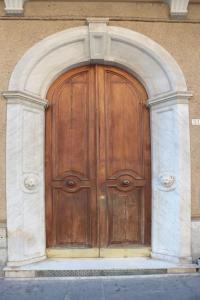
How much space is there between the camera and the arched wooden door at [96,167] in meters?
4.74

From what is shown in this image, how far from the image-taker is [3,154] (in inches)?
175

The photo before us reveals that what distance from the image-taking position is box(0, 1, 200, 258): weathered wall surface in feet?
14.9

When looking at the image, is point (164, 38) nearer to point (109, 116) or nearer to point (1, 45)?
point (109, 116)

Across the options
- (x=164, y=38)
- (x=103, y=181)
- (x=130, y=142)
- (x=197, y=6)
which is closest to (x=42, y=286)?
(x=103, y=181)

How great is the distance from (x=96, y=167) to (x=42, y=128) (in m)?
0.92

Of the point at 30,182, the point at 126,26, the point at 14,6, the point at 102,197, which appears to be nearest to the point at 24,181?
the point at 30,182

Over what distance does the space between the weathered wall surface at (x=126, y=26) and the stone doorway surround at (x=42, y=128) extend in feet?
0.36

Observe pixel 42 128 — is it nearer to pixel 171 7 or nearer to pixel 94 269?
pixel 94 269

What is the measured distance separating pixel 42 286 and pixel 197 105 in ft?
9.92

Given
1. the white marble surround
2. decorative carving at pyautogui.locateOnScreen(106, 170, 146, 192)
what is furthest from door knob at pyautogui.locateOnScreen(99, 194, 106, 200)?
the white marble surround

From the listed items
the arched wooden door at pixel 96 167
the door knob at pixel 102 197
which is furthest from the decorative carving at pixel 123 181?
the door knob at pixel 102 197

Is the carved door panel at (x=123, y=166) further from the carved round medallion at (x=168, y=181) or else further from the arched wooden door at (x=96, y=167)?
the carved round medallion at (x=168, y=181)

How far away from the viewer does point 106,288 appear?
3961 mm

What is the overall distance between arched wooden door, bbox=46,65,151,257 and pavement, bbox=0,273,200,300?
1.94ft
